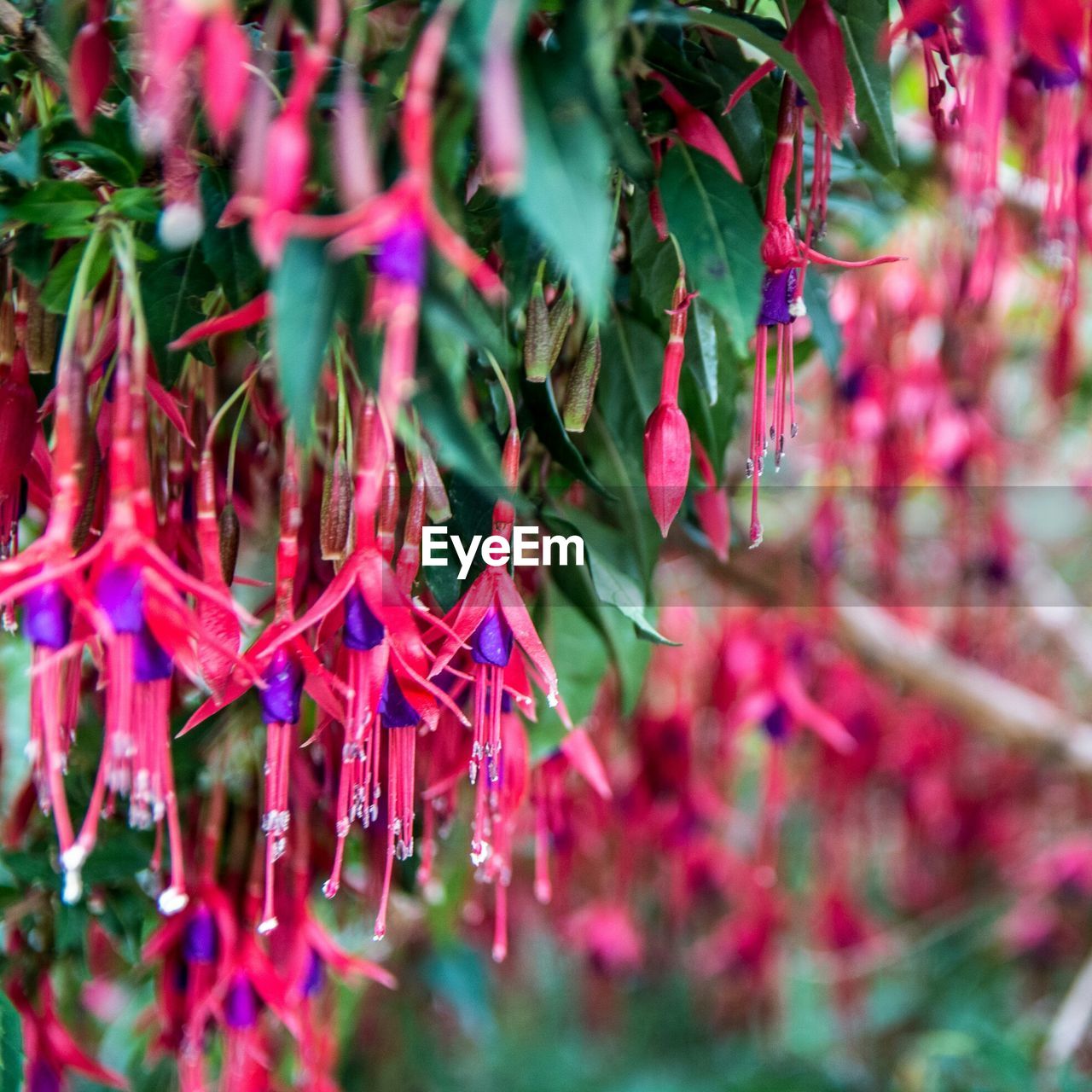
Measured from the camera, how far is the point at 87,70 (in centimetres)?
36

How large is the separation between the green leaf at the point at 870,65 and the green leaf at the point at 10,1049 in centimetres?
52

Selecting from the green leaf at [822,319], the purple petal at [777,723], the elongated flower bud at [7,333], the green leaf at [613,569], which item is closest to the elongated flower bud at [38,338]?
the elongated flower bud at [7,333]

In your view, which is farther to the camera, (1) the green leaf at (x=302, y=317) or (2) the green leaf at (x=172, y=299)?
(2) the green leaf at (x=172, y=299)

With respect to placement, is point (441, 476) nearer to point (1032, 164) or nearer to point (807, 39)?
point (807, 39)

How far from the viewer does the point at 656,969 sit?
1.44 m

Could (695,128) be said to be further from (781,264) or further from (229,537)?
(229,537)

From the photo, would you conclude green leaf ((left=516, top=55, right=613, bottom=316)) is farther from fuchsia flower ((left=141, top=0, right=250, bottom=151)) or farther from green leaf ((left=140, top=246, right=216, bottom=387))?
green leaf ((left=140, top=246, right=216, bottom=387))

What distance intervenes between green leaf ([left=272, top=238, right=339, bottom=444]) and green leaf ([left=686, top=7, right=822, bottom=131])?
16 centimetres

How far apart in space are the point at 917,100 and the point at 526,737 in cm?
100

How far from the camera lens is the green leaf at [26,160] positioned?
1.25 feet

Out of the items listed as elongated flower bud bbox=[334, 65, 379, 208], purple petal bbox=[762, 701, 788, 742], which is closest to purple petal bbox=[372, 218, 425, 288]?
elongated flower bud bbox=[334, 65, 379, 208]

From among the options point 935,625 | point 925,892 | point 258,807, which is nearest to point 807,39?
point 258,807

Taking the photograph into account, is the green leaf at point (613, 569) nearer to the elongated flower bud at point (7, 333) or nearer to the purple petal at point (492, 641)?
the purple petal at point (492, 641)

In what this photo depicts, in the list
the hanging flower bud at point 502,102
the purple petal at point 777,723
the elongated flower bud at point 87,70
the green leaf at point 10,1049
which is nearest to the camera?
the hanging flower bud at point 502,102
